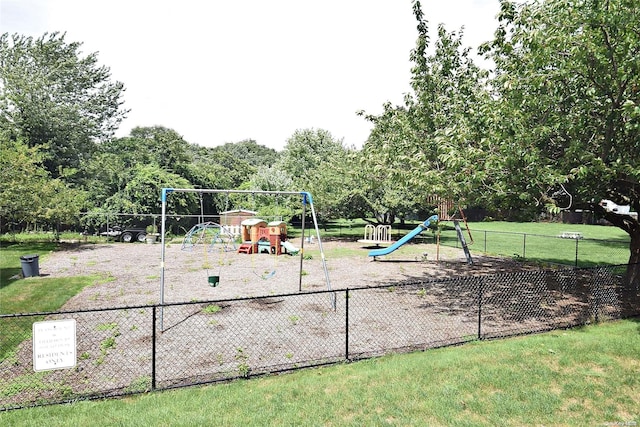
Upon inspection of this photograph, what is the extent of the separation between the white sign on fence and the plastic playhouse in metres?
14.8

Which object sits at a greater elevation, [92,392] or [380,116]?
[380,116]

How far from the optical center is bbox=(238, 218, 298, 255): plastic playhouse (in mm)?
20984

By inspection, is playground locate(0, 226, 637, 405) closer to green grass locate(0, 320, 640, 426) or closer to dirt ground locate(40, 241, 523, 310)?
dirt ground locate(40, 241, 523, 310)

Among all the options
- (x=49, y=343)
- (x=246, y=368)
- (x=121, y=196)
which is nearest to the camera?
(x=49, y=343)

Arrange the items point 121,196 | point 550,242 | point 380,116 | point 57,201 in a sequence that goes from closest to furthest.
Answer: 1. point 380,116
2. point 57,201
3. point 550,242
4. point 121,196

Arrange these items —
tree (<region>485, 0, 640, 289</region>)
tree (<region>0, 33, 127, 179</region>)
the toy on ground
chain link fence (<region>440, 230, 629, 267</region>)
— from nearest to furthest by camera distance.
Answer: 1. tree (<region>485, 0, 640, 289</region>)
2. chain link fence (<region>440, 230, 629, 267</region>)
3. the toy on ground
4. tree (<region>0, 33, 127, 179</region>)

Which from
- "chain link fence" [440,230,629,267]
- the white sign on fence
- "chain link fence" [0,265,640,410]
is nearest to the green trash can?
"chain link fence" [0,265,640,410]

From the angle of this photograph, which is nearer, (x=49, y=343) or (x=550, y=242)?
(x=49, y=343)

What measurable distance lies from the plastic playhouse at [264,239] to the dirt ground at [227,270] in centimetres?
73

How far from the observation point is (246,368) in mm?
6230

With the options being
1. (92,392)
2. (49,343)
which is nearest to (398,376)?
(92,392)

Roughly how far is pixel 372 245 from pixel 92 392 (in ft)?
67.7

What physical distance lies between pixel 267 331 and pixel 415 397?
3.66 metres

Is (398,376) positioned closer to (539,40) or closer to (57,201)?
(539,40)
